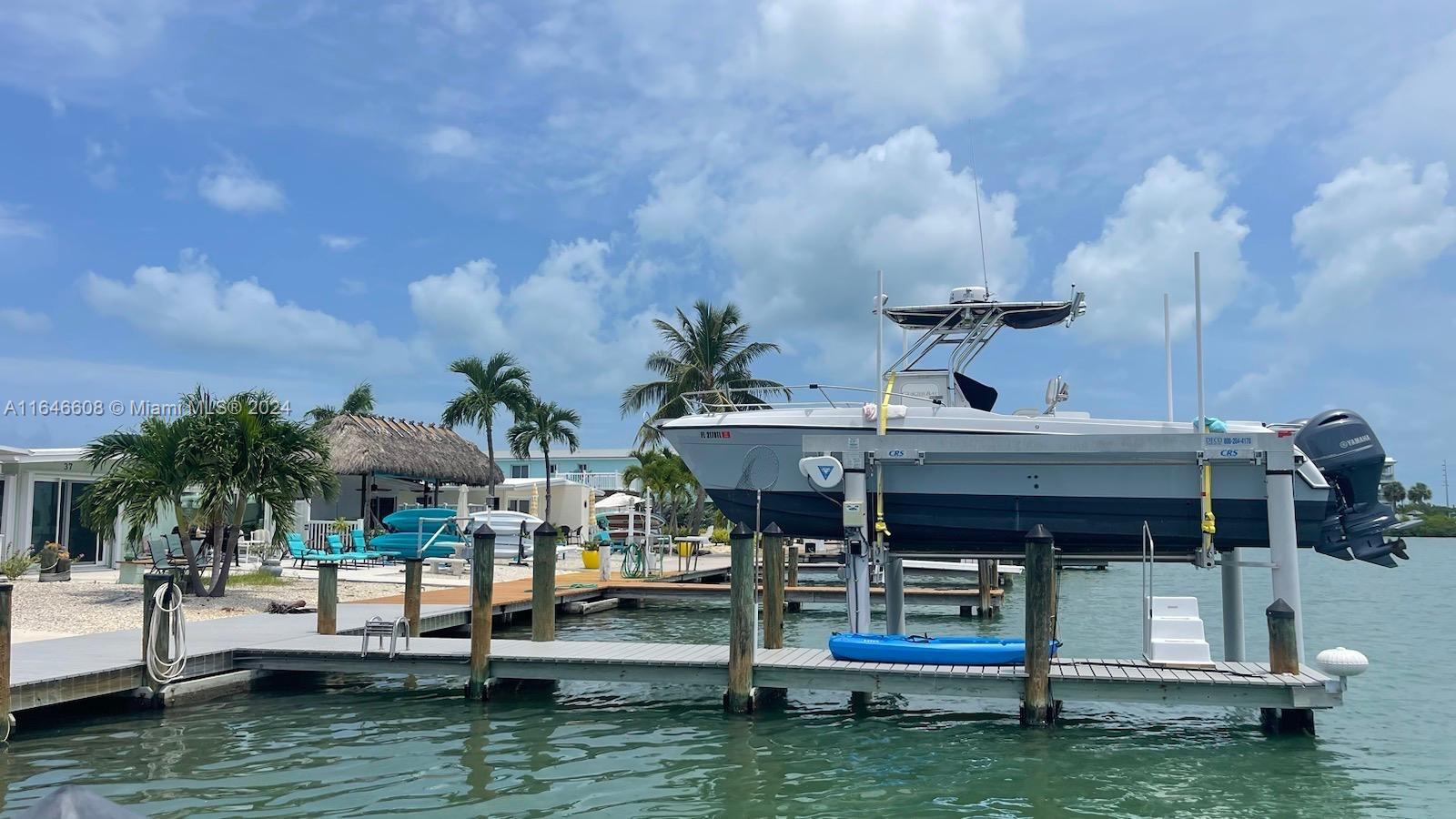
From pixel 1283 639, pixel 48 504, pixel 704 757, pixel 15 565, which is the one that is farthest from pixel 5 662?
pixel 48 504

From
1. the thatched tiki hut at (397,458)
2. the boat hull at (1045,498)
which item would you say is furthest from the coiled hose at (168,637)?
the thatched tiki hut at (397,458)

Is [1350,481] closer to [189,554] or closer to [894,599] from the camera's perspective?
[894,599]

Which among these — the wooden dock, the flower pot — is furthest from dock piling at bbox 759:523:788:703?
the flower pot

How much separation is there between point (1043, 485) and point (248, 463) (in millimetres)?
12710

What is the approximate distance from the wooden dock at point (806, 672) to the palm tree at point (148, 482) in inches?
233

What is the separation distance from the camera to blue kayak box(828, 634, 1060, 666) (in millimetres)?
11656

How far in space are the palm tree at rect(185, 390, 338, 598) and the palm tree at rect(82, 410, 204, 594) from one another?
286 mm

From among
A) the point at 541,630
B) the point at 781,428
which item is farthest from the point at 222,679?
the point at 781,428

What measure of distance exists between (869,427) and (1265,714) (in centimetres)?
560

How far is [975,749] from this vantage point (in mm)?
10789

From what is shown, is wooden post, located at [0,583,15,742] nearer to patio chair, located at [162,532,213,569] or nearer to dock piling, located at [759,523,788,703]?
dock piling, located at [759,523,788,703]

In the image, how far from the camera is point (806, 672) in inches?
458

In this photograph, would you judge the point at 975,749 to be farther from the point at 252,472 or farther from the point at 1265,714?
the point at 252,472

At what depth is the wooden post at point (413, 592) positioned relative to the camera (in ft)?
47.7
